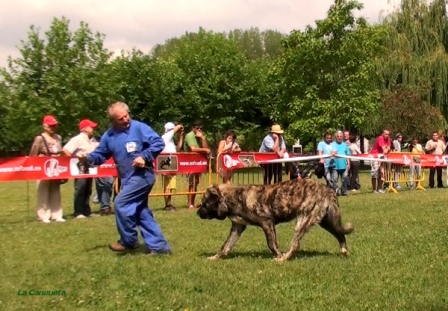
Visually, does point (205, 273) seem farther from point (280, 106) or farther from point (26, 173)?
point (280, 106)

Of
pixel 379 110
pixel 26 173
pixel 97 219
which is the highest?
pixel 379 110

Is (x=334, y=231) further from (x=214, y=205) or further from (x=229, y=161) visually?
(x=229, y=161)

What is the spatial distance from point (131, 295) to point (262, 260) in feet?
6.71

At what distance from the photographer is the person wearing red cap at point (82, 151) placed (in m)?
12.4

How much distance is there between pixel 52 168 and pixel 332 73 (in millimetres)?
30686

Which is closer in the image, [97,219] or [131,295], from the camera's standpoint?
[131,295]

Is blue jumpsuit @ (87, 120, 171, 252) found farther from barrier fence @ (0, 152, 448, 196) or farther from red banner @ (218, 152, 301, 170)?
red banner @ (218, 152, 301, 170)

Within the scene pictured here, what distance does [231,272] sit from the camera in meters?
6.66

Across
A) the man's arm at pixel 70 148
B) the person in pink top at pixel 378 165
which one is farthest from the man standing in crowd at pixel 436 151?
the man's arm at pixel 70 148

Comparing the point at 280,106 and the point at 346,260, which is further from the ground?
the point at 280,106

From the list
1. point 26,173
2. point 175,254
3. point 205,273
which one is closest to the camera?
point 205,273

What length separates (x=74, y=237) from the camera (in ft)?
31.5

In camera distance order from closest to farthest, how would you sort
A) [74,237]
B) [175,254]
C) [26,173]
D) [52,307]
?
[52,307], [175,254], [74,237], [26,173]

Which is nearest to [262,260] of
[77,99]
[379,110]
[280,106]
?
[379,110]
